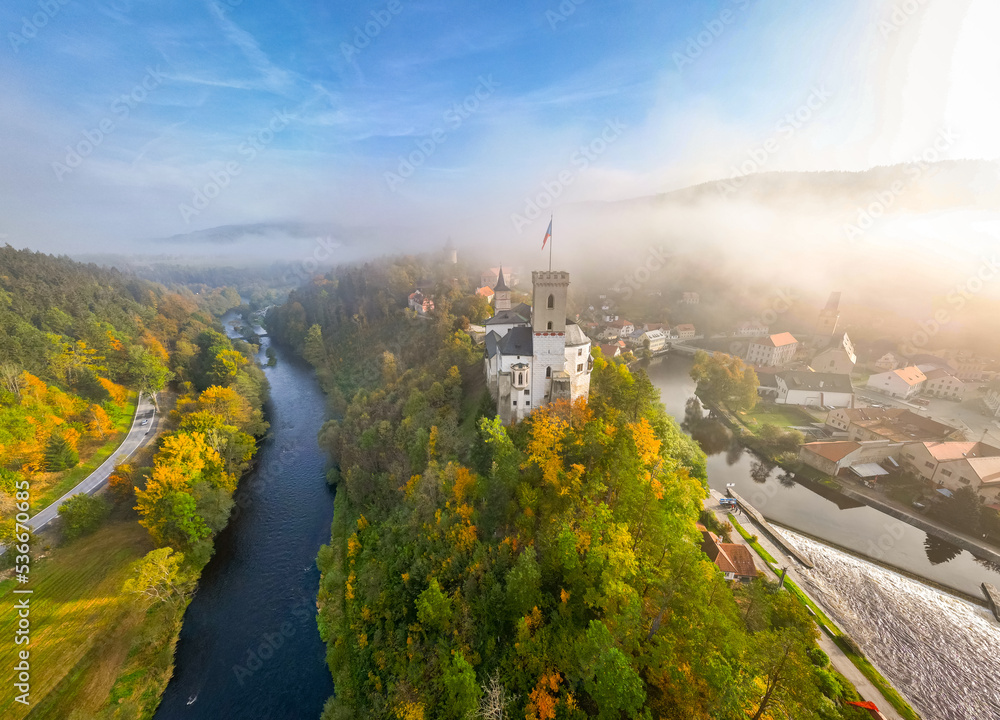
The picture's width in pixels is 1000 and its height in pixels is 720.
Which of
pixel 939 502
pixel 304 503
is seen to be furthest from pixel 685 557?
pixel 939 502

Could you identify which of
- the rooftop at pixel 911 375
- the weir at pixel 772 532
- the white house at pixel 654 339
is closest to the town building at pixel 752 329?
the white house at pixel 654 339

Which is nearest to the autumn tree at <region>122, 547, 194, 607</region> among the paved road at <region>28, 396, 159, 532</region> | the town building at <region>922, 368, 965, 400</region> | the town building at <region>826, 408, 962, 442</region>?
the paved road at <region>28, 396, 159, 532</region>

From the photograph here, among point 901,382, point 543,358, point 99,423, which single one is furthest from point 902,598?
point 99,423

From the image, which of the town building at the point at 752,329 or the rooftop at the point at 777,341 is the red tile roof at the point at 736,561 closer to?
the rooftop at the point at 777,341

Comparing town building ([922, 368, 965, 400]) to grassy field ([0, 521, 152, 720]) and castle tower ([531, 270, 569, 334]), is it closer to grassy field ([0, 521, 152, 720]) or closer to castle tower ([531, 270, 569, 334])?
castle tower ([531, 270, 569, 334])

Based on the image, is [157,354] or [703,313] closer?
[157,354]

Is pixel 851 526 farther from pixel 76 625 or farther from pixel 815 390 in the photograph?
pixel 76 625

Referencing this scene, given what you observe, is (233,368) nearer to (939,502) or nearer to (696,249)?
(939,502)
